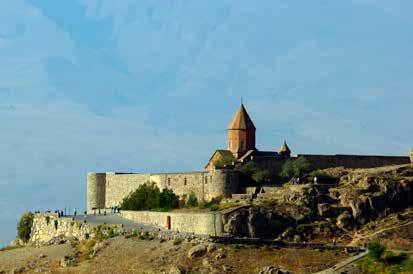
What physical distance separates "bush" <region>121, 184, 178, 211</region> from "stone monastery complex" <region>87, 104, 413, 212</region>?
0.80 metres

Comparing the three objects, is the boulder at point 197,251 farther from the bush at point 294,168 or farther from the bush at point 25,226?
the bush at point 25,226

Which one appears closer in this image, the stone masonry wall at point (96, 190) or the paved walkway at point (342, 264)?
the paved walkway at point (342, 264)

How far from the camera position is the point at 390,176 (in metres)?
66.4

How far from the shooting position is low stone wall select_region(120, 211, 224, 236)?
197ft

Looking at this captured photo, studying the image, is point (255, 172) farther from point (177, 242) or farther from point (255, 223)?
point (177, 242)

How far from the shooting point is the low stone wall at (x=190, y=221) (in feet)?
197

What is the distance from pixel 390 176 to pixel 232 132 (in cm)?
1465

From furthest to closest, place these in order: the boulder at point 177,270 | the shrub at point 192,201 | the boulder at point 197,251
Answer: the shrub at point 192,201
the boulder at point 197,251
the boulder at point 177,270

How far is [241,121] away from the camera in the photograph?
77000 mm

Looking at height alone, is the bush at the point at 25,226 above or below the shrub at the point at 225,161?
below

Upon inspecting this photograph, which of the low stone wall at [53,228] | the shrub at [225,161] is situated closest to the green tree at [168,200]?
the shrub at [225,161]

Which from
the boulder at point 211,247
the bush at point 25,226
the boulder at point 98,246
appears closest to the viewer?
the boulder at point 211,247

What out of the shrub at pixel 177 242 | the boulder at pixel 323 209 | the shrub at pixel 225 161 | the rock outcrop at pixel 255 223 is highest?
the shrub at pixel 225 161

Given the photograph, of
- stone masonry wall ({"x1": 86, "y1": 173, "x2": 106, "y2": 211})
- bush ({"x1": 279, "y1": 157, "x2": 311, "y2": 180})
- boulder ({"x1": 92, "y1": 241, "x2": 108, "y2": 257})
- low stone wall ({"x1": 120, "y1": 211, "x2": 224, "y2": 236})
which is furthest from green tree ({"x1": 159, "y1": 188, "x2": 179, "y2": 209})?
stone masonry wall ({"x1": 86, "y1": 173, "x2": 106, "y2": 211})
